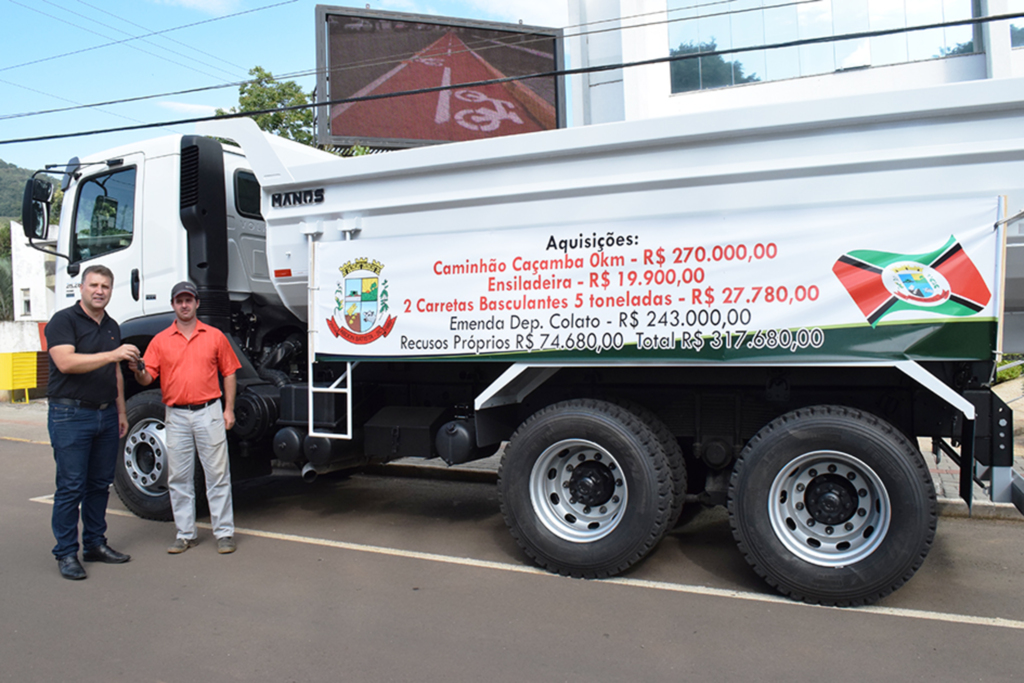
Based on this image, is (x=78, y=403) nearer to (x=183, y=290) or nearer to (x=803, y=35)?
(x=183, y=290)

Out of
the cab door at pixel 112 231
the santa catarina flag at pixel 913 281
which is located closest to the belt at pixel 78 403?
the cab door at pixel 112 231

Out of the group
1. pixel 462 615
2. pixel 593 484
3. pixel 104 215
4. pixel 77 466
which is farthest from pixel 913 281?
pixel 104 215

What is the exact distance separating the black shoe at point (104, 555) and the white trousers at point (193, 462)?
41 cm

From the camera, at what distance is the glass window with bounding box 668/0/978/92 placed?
14164 millimetres

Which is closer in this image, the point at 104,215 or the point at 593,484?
the point at 593,484

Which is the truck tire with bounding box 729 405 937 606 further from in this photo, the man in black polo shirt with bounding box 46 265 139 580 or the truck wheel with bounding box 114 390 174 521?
the truck wheel with bounding box 114 390 174 521

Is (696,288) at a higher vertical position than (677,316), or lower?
higher

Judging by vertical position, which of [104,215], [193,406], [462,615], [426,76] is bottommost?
[462,615]

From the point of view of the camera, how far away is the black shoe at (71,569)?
196 inches

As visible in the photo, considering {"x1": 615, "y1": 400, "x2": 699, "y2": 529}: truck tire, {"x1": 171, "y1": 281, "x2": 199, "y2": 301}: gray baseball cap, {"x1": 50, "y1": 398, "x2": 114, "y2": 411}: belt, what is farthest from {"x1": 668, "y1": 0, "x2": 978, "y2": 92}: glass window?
{"x1": 50, "y1": 398, "x2": 114, "y2": 411}: belt

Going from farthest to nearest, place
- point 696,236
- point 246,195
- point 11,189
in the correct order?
point 11,189, point 246,195, point 696,236

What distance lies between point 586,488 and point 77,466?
130 inches

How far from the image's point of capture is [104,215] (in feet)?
22.1

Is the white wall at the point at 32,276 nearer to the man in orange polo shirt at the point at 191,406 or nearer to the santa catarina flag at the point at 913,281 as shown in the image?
the man in orange polo shirt at the point at 191,406
